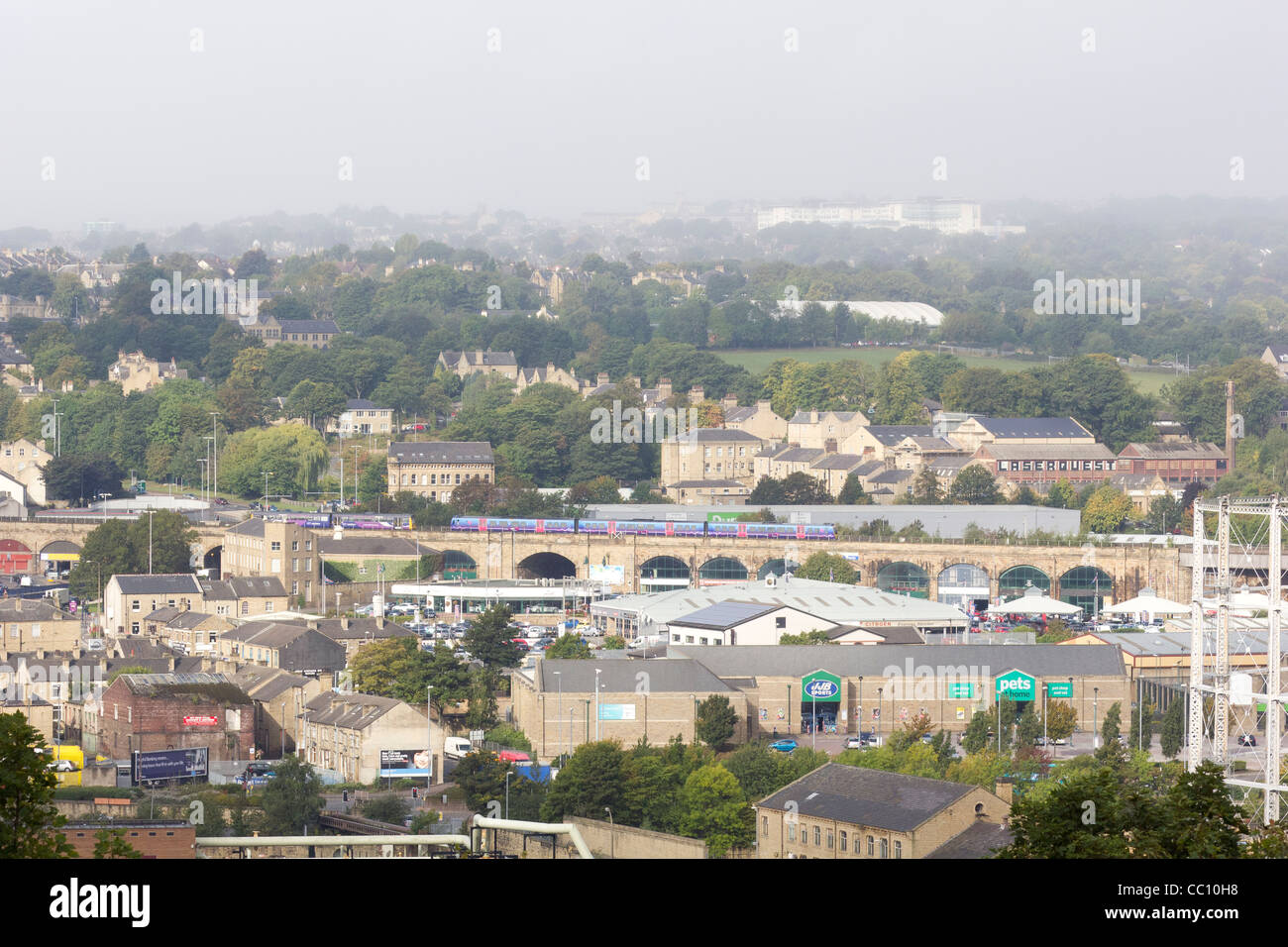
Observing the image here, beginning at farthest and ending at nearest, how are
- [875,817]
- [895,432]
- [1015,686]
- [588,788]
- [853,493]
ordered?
[895,432] → [853,493] → [1015,686] → [588,788] → [875,817]

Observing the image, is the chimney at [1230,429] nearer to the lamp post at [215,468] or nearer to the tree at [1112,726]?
the lamp post at [215,468]

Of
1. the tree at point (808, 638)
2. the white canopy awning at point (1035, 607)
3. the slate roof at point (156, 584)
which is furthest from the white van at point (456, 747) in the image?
the white canopy awning at point (1035, 607)

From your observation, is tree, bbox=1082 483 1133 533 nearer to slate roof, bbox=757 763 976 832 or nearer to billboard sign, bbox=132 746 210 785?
billboard sign, bbox=132 746 210 785

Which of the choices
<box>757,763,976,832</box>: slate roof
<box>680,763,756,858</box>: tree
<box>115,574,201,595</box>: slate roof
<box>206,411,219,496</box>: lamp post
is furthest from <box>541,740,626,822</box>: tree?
<box>206,411,219,496</box>: lamp post

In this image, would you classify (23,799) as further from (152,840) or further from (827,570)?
(827,570)

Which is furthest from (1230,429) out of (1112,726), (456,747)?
(456,747)

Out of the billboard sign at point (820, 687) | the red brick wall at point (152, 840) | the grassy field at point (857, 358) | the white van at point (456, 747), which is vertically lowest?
the white van at point (456, 747)
